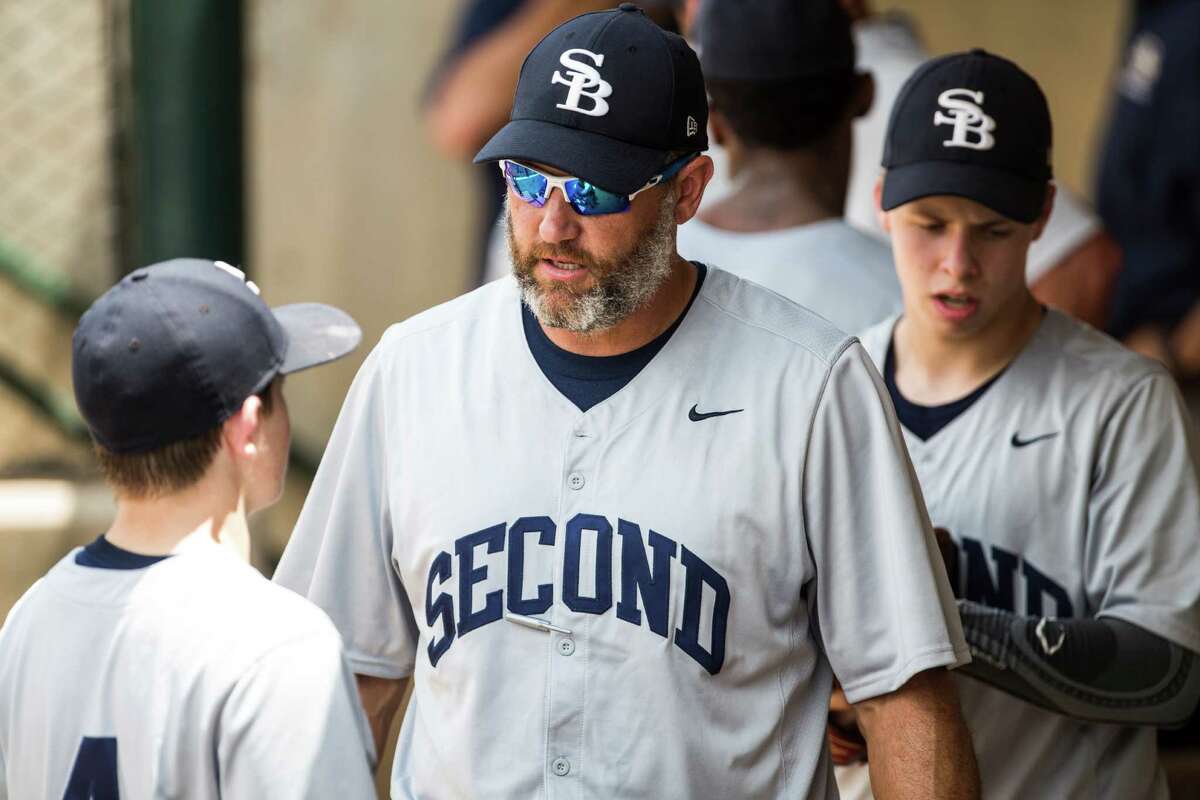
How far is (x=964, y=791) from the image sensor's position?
2.24 metres

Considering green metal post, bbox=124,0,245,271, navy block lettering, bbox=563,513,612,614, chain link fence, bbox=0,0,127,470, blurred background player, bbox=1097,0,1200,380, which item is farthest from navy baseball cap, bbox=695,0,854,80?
blurred background player, bbox=1097,0,1200,380

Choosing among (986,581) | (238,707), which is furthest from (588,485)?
(986,581)

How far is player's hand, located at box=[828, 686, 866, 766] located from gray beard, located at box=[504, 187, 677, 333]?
76 cm

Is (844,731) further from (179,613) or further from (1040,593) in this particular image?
(179,613)

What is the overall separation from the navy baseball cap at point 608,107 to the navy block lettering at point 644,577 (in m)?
0.45

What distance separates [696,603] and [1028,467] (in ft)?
2.42

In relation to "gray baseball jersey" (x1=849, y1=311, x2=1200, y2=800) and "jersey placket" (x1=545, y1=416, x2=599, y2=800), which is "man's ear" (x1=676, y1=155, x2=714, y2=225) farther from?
"gray baseball jersey" (x1=849, y1=311, x2=1200, y2=800)

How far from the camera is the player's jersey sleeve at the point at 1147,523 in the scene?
2.61 metres

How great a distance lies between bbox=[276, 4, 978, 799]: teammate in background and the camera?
222 centimetres

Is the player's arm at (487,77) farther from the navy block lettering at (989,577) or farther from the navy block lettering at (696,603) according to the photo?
the navy block lettering at (696,603)

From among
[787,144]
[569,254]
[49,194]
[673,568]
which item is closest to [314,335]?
[569,254]

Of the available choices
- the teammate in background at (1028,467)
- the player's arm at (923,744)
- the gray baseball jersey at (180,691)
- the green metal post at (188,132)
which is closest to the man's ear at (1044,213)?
the teammate in background at (1028,467)

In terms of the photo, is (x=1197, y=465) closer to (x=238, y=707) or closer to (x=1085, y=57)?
(x=238, y=707)

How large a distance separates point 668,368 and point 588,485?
197 mm
